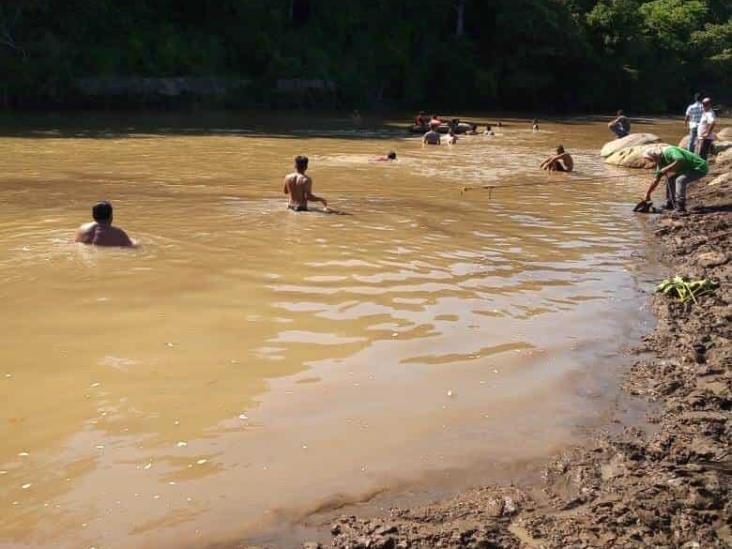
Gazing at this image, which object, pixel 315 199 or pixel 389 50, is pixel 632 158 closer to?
pixel 315 199

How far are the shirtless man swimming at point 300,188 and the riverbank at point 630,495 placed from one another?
655 cm

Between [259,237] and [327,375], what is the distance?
4743 millimetres

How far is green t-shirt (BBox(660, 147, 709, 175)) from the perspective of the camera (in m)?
12.1

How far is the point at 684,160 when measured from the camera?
1212cm

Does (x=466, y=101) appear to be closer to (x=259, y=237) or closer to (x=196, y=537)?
(x=259, y=237)

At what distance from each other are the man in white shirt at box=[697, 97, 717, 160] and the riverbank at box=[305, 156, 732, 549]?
12647 millimetres

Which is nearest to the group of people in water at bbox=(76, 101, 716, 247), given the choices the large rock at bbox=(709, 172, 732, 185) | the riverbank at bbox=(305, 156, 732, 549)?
the large rock at bbox=(709, 172, 732, 185)

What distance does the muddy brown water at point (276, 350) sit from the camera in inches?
167

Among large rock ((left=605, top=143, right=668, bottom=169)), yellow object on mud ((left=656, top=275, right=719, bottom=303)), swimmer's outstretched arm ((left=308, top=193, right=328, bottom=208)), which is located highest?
large rock ((left=605, top=143, right=668, bottom=169))

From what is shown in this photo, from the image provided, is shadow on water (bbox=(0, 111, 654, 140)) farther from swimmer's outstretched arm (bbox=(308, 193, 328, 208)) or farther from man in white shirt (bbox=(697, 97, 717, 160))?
swimmer's outstretched arm (bbox=(308, 193, 328, 208))

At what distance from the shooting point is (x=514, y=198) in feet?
47.5

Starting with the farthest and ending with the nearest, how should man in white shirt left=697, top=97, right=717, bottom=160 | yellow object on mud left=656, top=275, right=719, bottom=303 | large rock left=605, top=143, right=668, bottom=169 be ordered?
large rock left=605, top=143, right=668, bottom=169
man in white shirt left=697, top=97, right=717, bottom=160
yellow object on mud left=656, top=275, right=719, bottom=303

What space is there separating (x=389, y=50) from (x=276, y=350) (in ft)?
132

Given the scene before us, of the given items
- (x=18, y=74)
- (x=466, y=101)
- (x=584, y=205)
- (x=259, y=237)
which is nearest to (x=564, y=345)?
(x=259, y=237)
